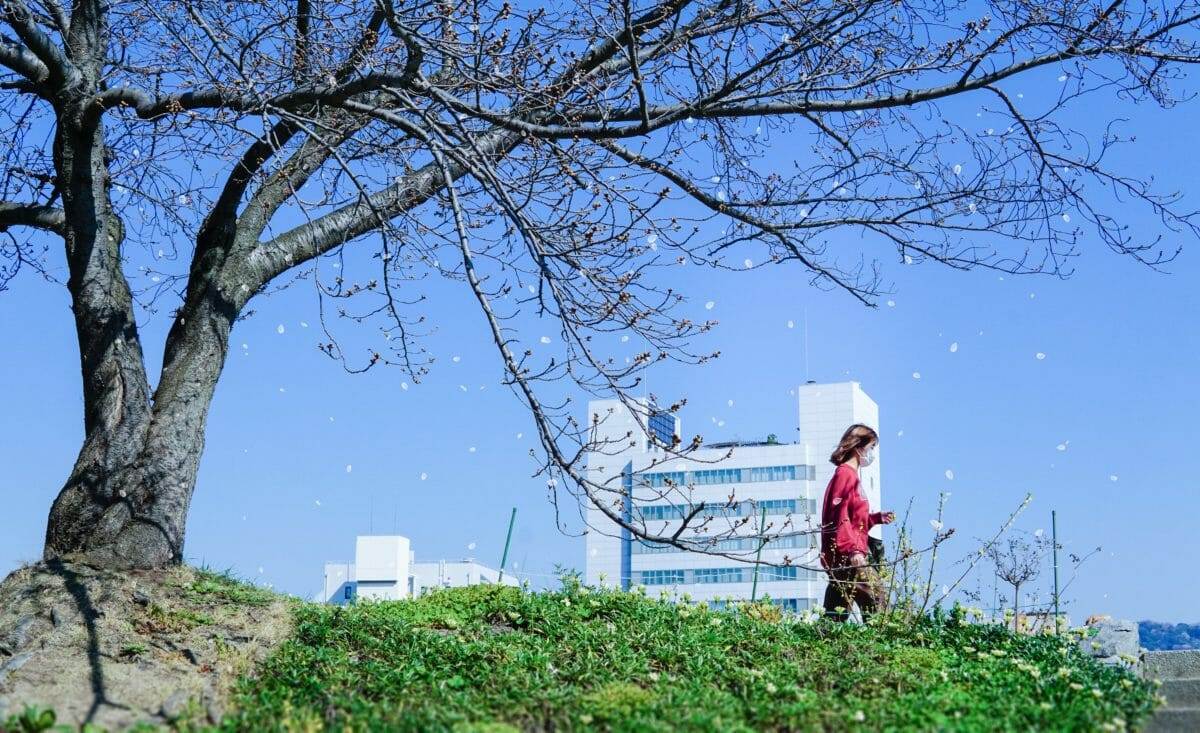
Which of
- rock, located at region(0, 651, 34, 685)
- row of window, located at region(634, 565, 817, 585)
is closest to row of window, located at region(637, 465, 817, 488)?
row of window, located at region(634, 565, 817, 585)

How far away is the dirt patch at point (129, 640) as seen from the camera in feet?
16.6

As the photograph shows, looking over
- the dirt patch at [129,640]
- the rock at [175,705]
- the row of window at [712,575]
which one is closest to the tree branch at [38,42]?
the dirt patch at [129,640]

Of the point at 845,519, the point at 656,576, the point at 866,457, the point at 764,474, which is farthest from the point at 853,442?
the point at 656,576

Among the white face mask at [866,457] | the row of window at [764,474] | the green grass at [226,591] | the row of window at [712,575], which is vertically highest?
the row of window at [764,474]

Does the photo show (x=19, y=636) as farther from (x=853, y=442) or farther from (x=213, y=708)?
(x=853, y=442)

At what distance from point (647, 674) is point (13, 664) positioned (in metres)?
3.15

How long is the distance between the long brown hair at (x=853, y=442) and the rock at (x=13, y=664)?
5.12 meters

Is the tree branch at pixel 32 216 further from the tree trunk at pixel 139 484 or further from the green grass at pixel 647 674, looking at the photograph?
the green grass at pixel 647 674

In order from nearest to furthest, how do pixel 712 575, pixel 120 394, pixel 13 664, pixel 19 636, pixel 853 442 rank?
pixel 13 664
pixel 19 636
pixel 120 394
pixel 853 442
pixel 712 575

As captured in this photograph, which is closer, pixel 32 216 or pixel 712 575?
pixel 32 216

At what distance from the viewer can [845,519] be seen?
24.6 ft

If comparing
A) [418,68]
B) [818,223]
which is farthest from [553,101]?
[818,223]

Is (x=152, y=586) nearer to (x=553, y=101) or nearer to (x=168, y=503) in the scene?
(x=168, y=503)

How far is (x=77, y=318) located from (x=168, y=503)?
5.03 ft
